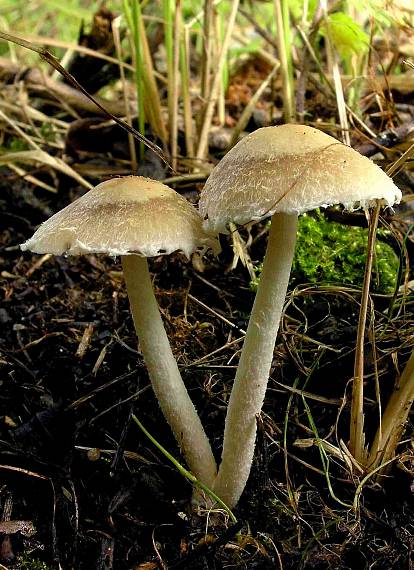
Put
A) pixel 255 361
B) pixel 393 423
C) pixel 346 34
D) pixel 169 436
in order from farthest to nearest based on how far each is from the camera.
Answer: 1. pixel 346 34
2. pixel 169 436
3. pixel 393 423
4. pixel 255 361

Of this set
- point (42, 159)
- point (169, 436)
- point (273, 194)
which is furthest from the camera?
point (42, 159)

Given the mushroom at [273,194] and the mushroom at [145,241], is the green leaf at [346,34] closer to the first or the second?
the mushroom at [273,194]

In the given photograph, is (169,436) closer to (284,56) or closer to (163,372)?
(163,372)

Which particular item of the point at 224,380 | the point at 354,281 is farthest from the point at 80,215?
the point at 354,281

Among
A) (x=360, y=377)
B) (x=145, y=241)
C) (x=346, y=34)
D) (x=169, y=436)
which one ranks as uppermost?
(x=346, y=34)

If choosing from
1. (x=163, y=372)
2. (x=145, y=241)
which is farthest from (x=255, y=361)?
(x=145, y=241)

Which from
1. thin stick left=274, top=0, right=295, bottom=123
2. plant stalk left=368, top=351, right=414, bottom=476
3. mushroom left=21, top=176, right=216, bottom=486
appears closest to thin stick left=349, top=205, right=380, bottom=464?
plant stalk left=368, top=351, right=414, bottom=476

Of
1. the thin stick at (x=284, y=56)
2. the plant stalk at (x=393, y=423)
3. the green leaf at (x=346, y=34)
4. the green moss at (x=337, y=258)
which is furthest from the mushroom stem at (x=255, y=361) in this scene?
the green leaf at (x=346, y=34)

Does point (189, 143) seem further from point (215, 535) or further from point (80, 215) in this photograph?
point (215, 535)
